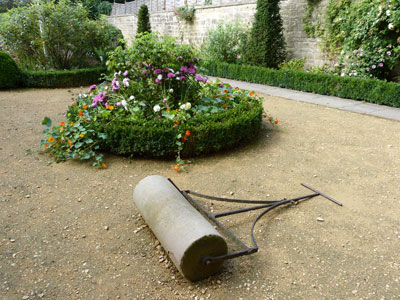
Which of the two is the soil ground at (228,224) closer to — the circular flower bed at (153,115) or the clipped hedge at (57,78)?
the circular flower bed at (153,115)

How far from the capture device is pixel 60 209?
9.65ft

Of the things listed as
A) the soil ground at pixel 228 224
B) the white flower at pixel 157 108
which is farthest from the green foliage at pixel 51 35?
the white flower at pixel 157 108

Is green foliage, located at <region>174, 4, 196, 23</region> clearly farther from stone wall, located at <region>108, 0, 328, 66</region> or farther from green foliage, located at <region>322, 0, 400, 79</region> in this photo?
green foliage, located at <region>322, 0, 400, 79</region>

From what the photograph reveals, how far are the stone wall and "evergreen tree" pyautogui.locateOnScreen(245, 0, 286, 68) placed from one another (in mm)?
402

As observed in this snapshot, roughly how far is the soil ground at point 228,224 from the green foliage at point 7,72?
467 cm

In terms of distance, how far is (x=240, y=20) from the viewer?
11750 mm

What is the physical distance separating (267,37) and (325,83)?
9.47ft

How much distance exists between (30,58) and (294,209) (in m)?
9.76

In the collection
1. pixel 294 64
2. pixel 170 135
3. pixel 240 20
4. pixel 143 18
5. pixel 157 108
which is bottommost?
pixel 170 135

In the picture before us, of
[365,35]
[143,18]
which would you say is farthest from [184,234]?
[143,18]

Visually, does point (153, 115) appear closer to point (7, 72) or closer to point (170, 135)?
point (170, 135)

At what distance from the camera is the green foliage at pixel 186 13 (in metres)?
14.2

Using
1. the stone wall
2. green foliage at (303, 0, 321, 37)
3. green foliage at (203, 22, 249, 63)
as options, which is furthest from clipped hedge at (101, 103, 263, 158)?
green foliage at (203, 22, 249, 63)

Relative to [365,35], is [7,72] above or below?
below
